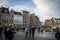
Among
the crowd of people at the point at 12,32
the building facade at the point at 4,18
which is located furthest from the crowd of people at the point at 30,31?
the building facade at the point at 4,18

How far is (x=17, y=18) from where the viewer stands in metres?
2.65

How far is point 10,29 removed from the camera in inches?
105

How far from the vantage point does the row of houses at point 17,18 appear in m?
2.61

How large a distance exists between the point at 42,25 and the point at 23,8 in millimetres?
505

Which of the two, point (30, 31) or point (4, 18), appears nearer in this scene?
Result: point (4, 18)

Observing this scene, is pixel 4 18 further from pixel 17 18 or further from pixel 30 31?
pixel 30 31

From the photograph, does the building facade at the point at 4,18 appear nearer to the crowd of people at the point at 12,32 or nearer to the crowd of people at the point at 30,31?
the crowd of people at the point at 12,32

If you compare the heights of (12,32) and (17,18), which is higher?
(17,18)

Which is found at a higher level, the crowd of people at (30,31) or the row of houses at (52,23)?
the row of houses at (52,23)

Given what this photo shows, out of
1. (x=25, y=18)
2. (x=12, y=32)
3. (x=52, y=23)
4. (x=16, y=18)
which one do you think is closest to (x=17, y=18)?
(x=16, y=18)

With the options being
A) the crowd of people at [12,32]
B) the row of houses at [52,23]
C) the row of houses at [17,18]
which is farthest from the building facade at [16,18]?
the row of houses at [52,23]

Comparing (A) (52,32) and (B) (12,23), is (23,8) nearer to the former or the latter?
(B) (12,23)

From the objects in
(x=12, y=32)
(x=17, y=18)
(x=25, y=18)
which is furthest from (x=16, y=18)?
(x=12, y=32)

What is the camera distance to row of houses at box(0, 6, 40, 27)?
261 cm
